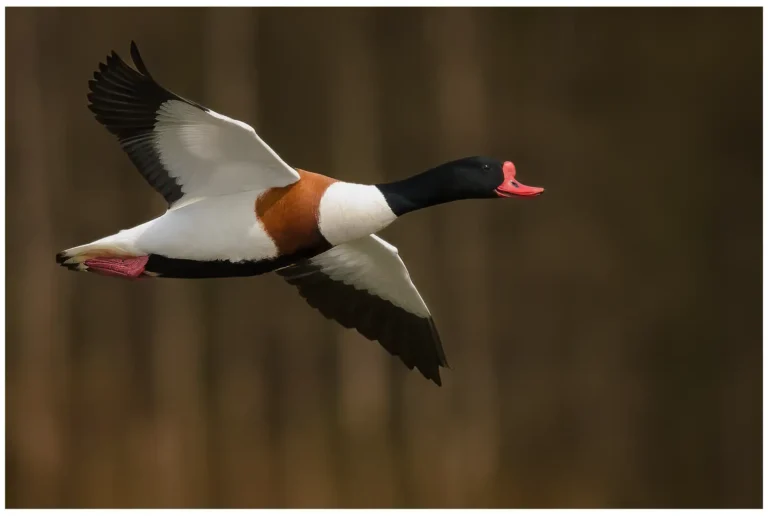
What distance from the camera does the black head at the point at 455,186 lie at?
3.69 ft

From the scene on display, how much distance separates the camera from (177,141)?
1172mm

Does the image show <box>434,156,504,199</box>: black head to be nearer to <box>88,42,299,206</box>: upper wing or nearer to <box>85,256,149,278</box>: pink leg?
<box>88,42,299,206</box>: upper wing

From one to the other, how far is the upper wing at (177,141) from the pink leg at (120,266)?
0.09 meters

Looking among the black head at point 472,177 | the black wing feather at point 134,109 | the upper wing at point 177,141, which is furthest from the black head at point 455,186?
the black wing feather at point 134,109

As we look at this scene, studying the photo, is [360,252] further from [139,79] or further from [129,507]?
[129,507]

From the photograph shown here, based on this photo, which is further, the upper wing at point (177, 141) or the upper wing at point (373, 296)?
the upper wing at point (373, 296)

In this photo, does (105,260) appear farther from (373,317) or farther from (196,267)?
(373,317)

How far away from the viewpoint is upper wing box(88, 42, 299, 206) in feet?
3.70

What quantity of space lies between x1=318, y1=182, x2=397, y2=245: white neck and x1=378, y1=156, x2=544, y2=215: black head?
0.04ft

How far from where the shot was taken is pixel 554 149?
2.30 metres

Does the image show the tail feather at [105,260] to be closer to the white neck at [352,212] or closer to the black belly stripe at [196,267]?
the black belly stripe at [196,267]

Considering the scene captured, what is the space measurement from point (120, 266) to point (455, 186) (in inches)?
14.0

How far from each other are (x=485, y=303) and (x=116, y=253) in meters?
1.28

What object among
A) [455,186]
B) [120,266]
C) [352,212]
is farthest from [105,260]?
[455,186]
